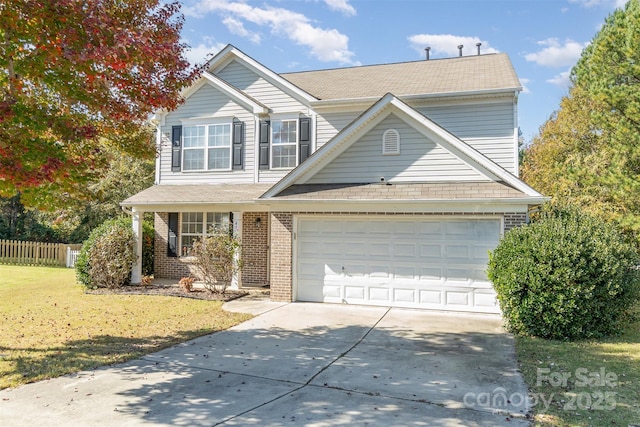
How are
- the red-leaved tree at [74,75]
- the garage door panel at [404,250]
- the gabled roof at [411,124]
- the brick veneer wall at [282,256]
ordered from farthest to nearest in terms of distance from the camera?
the brick veneer wall at [282,256] → the garage door panel at [404,250] → the gabled roof at [411,124] → the red-leaved tree at [74,75]

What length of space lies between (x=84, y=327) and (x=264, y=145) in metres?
8.42

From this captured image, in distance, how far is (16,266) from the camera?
21.7 meters

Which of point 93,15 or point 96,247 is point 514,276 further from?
point 96,247

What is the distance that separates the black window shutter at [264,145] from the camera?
1520cm

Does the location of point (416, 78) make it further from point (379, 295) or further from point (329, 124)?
point (379, 295)

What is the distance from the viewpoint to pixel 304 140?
14898 mm

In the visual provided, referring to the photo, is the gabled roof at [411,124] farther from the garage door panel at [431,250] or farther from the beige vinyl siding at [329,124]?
the beige vinyl siding at [329,124]

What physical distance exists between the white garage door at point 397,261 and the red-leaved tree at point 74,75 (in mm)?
5692

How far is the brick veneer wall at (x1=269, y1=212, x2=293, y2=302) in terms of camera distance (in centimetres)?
1173

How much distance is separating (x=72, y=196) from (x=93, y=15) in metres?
2.92

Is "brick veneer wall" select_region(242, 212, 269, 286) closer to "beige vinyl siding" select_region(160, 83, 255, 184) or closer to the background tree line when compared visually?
"beige vinyl siding" select_region(160, 83, 255, 184)

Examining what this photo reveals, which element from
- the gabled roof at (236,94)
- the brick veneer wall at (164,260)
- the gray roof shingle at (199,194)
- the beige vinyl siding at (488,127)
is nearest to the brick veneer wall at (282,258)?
the gray roof shingle at (199,194)

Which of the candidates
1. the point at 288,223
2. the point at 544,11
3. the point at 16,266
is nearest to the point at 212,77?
the point at 288,223

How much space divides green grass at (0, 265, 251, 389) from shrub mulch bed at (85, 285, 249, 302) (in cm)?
33
